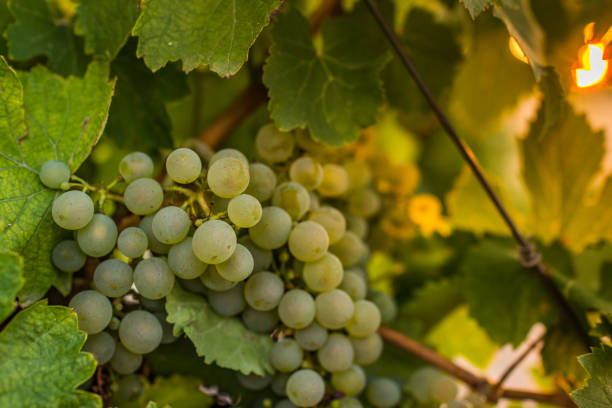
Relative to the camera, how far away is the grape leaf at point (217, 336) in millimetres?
496

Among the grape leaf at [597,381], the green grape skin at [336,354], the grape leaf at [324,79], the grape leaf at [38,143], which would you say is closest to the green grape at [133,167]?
the grape leaf at [38,143]

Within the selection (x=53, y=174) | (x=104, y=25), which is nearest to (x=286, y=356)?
(x=53, y=174)

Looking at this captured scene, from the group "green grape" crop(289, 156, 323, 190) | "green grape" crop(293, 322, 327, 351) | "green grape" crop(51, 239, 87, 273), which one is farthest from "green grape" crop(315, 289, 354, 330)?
"green grape" crop(51, 239, 87, 273)

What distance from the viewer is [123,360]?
0.51 m

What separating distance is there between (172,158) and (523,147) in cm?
52

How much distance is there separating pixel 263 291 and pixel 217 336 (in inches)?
2.3

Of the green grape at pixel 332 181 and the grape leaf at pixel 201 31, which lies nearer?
the grape leaf at pixel 201 31

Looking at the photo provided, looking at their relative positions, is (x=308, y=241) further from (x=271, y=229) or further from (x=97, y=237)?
(x=97, y=237)

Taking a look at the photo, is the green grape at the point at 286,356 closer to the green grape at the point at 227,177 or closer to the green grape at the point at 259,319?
the green grape at the point at 259,319

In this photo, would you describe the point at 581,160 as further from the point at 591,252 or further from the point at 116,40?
the point at 116,40

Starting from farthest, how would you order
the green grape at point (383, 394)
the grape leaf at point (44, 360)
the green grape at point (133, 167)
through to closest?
1. the green grape at point (383, 394)
2. the green grape at point (133, 167)
3. the grape leaf at point (44, 360)

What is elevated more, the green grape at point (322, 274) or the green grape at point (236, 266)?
the green grape at point (322, 274)

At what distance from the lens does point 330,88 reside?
0.63m

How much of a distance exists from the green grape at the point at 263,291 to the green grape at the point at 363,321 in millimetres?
86
